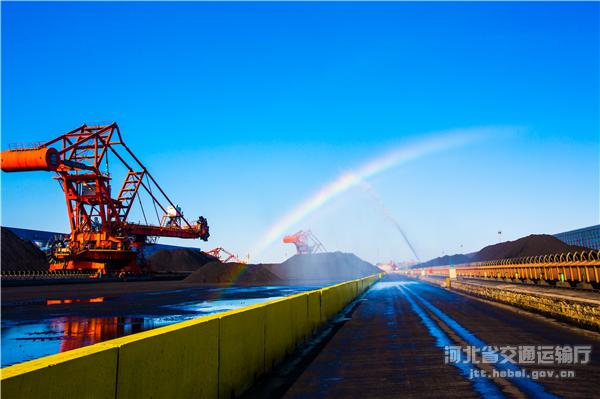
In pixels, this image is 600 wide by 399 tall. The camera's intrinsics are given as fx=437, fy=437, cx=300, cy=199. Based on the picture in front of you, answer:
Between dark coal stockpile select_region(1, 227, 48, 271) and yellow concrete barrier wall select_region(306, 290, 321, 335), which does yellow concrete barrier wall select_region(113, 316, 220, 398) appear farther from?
dark coal stockpile select_region(1, 227, 48, 271)

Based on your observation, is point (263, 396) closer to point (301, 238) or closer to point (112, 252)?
point (112, 252)

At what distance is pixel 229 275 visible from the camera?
253ft

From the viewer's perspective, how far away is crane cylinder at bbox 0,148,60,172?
60594 millimetres

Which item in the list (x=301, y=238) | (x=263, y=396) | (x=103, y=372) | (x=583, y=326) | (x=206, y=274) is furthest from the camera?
(x=301, y=238)

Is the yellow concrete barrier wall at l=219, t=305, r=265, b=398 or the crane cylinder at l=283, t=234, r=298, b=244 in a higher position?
the crane cylinder at l=283, t=234, r=298, b=244

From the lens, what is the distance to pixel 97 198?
227ft

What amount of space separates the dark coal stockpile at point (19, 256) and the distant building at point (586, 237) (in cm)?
10094

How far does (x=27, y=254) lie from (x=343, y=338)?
8628 cm

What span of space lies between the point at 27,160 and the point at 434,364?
67092mm

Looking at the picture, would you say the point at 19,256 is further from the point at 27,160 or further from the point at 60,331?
the point at 60,331

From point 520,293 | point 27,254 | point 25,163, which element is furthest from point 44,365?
point 27,254

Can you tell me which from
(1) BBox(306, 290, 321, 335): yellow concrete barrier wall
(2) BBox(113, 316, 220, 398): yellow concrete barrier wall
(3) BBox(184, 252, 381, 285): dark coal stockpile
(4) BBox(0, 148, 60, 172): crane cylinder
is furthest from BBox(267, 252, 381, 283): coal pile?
(2) BBox(113, 316, 220, 398): yellow concrete barrier wall

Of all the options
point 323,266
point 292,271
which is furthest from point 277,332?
point 323,266

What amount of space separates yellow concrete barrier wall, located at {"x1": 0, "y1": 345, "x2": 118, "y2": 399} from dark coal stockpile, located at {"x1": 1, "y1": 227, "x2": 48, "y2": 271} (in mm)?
83733
